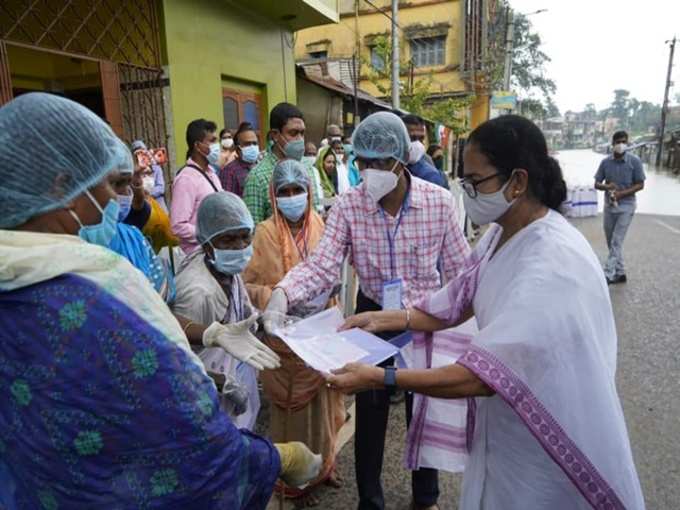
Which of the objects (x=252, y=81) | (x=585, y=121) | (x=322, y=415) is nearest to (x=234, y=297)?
(x=322, y=415)

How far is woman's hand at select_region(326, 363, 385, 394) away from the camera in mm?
1547

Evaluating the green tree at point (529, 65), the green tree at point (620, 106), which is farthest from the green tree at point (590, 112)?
the green tree at point (529, 65)

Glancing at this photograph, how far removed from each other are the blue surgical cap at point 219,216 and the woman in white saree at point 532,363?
2.96 ft

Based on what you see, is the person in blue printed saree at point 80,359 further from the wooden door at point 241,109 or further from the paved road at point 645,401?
the wooden door at point 241,109

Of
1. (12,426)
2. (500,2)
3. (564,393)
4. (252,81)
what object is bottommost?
(564,393)

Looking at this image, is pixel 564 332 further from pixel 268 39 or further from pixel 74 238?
pixel 268 39

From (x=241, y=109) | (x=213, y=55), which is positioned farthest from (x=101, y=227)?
(x=241, y=109)

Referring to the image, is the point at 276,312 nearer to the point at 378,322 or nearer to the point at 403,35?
the point at 378,322

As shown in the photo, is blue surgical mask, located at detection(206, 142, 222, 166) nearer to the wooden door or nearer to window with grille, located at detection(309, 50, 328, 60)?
the wooden door

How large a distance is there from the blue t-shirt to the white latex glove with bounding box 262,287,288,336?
19.4ft

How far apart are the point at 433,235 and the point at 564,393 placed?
1.12 meters

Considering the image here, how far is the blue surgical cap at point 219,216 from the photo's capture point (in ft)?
7.07

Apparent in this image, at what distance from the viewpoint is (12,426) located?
1.00 metres

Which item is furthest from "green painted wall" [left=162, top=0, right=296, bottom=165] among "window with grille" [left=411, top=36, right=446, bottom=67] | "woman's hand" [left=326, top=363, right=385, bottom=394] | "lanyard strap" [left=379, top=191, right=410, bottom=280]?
"window with grille" [left=411, top=36, right=446, bottom=67]
